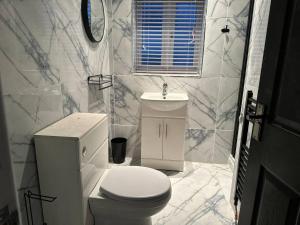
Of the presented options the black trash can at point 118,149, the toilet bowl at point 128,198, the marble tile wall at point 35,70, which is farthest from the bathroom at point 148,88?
the toilet bowl at point 128,198

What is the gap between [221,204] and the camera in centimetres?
195

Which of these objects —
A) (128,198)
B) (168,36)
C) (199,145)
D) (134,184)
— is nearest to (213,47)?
(168,36)

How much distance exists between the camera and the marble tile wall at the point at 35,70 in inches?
40.3

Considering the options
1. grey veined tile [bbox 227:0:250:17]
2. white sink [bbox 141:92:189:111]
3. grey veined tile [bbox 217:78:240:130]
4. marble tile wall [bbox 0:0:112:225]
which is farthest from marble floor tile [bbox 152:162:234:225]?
grey veined tile [bbox 227:0:250:17]

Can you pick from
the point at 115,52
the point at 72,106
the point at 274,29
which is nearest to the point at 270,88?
the point at 274,29

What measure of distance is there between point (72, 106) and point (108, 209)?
798mm

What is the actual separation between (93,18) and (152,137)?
133cm

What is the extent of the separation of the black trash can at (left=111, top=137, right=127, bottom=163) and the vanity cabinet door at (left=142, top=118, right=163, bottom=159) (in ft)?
0.97

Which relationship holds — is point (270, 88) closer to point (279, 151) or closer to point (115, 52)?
point (279, 151)

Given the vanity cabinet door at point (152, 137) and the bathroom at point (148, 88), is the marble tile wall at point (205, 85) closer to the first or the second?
the bathroom at point (148, 88)

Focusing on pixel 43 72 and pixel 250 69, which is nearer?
pixel 43 72

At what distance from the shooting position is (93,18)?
197 cm

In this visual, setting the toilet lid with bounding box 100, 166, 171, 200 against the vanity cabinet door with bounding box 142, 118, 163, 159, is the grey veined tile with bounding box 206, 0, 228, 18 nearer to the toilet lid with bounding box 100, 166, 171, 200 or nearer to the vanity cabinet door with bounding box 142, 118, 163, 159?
the vanity cabinet door with bounding box 142, 118, 163, 159

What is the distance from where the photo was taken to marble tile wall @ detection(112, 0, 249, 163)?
2.33 meters
